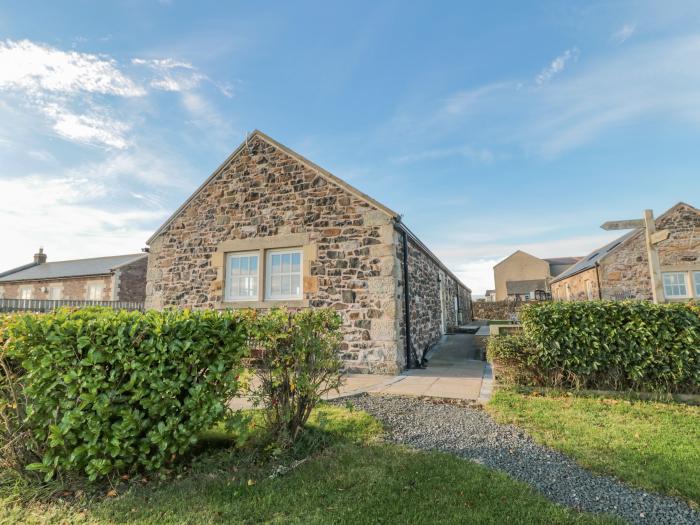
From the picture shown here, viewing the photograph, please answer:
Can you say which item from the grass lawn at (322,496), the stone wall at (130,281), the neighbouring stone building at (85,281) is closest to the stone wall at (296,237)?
the grass lawn at (322,496)

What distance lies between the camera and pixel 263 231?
31.7 ft

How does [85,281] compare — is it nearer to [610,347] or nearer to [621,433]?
[610,347]

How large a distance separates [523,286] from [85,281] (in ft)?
155

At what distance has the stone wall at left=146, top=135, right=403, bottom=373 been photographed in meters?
8.14

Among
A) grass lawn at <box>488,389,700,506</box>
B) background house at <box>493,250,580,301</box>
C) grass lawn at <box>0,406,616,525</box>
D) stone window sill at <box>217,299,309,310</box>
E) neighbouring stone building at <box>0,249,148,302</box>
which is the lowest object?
grass lawn at <box>488,389,700,506</box>

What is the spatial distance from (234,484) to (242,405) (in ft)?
9.42

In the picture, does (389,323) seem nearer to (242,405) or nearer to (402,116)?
(242,405)

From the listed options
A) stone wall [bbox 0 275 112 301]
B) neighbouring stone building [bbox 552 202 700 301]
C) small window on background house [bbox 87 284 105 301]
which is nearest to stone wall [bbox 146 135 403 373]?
neighbouring stone building [bbox 552 202 700 301]

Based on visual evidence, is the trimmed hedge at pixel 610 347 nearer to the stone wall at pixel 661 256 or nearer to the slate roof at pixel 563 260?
the stone wall at pixel 661 256

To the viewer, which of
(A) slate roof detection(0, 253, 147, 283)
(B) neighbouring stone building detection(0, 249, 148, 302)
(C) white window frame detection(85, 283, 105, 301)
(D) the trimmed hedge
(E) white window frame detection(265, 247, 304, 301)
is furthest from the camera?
(A) slate roof detection(0, 253, 147, 283)

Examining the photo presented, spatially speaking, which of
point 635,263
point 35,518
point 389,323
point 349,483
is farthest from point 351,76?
point 635,263

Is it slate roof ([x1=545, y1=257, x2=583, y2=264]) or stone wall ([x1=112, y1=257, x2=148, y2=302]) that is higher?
slate roof ([x1=545, y1=257, x2=583, y2=264])

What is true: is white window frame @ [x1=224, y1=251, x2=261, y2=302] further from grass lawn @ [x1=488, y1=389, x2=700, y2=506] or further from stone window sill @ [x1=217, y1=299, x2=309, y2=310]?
grass lawn @ [x1=488, y1=389, x2=700, y2=506]

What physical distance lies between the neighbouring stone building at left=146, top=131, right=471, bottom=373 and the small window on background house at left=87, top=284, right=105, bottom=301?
16.3 meters
